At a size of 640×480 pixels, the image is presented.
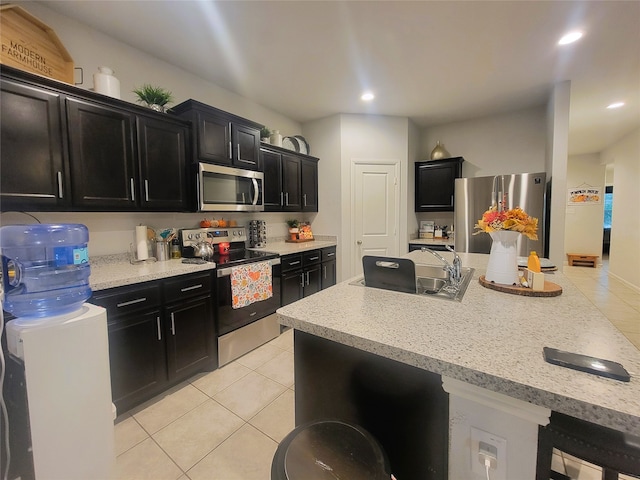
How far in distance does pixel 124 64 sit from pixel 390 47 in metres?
2.30

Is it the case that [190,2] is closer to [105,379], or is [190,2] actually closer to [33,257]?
[33,257]

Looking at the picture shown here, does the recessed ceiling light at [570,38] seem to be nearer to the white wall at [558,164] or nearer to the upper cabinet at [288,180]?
the white wall at [558,164]

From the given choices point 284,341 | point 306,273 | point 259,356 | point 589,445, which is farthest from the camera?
point 306,273

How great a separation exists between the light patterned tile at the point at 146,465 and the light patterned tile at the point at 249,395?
1.47 ft

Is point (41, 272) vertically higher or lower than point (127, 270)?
higher

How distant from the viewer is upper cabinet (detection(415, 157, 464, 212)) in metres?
4.11

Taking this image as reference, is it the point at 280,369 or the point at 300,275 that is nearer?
the point at 280,369

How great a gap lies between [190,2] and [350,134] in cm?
248

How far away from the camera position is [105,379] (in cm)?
124

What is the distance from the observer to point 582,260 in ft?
20.6

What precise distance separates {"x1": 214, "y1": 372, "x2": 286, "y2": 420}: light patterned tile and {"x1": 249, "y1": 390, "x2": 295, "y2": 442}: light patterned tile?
5 centimetres

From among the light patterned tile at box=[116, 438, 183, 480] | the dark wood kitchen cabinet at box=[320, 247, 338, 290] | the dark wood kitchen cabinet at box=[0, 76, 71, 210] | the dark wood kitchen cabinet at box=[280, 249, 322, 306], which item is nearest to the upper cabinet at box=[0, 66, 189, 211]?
the dark wood kitchen cabinet at box=[0, 76, 71, 210]

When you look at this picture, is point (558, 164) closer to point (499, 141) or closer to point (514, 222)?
point (499, 141)

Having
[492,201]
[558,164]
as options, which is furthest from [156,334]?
[558,164]
